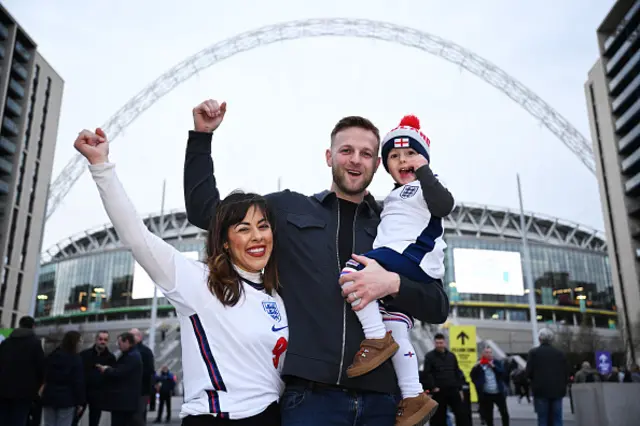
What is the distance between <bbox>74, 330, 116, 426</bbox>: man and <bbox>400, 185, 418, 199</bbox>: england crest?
20.9 ft

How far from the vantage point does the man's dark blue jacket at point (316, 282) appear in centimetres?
237

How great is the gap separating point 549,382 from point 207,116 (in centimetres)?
820

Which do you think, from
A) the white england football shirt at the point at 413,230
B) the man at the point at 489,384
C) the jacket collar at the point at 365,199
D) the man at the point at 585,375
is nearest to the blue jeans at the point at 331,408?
the white england football shirt at the point at 413,230

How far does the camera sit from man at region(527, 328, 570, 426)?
9008 mm

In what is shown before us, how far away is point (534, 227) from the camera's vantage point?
97.1 m

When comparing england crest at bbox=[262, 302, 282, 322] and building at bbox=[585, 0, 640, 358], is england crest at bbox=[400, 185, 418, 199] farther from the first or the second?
building at bbox=[585, 0, 640, 358]

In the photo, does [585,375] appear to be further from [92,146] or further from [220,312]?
[92,146]

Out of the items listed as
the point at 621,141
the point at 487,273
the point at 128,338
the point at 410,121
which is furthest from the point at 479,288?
the point at 410,121

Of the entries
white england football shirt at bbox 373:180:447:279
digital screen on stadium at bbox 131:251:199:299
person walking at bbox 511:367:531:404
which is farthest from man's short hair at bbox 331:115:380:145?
digital screen on stadium at bbox 131:251:199:299

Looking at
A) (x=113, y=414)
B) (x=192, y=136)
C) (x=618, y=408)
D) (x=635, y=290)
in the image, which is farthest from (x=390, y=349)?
(x=635, y=290)

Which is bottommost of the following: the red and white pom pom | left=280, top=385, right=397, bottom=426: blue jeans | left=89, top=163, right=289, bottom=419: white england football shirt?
left=280, top=385, right=397, bottom=426: blue jeans

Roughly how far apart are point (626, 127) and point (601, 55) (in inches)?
396

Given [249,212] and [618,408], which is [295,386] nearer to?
[249,212]

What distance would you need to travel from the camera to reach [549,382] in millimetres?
9039
